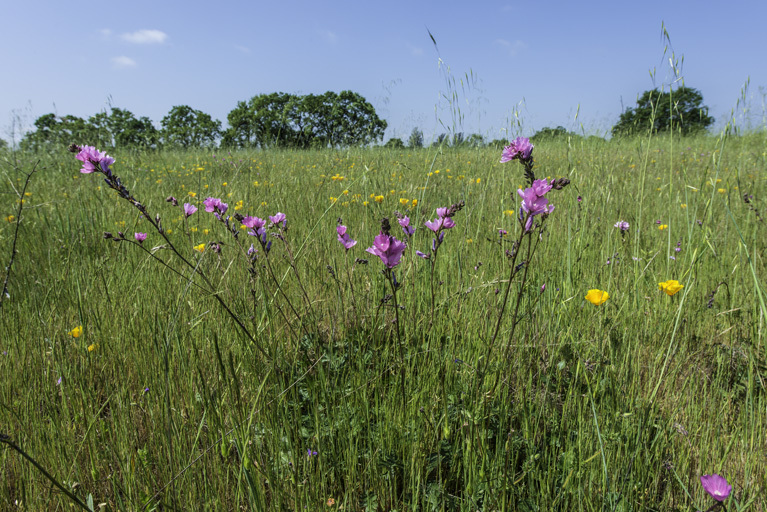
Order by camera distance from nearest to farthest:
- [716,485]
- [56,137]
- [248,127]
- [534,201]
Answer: [716,485]
[534,201]
[248,127]
[56,137]

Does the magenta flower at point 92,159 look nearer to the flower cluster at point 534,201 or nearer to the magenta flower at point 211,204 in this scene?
the magenta flower at point 211,204

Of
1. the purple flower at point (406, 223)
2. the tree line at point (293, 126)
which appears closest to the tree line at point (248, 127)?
the tree line at point (293, 126)

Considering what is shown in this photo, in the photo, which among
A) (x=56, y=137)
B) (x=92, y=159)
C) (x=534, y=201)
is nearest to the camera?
(x=534, y=201)

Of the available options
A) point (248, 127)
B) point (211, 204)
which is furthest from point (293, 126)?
point (211, 204)

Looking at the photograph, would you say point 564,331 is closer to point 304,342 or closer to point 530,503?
point 530,503

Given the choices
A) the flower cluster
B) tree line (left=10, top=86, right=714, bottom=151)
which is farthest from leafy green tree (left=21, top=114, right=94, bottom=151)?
the flower cluster

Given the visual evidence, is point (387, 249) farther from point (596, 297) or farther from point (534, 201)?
point (596, 297)

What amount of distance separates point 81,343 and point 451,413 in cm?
133

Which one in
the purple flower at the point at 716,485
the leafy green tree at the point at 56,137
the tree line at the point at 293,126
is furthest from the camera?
the leafy green tree at the point at 56,137

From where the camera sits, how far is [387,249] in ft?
3.58

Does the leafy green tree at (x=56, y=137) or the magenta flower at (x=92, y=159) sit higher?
the leafy green tree at (x=56, y=137)

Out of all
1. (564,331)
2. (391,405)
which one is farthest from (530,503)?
(564,331)

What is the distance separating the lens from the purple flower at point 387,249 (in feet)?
3.54

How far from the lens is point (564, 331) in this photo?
1.56 metres
